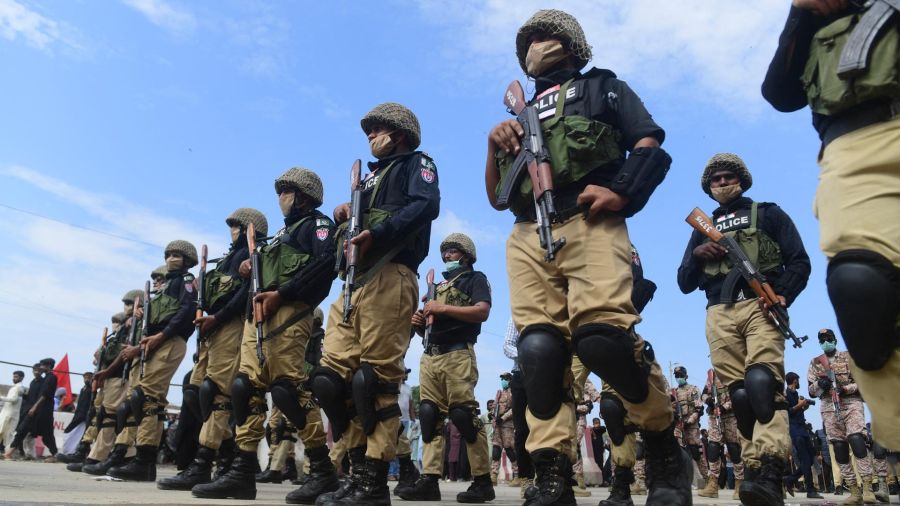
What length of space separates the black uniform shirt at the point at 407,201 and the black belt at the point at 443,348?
2078 millimetres

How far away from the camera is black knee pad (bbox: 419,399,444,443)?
20.5 ft

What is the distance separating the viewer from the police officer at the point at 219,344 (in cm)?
541

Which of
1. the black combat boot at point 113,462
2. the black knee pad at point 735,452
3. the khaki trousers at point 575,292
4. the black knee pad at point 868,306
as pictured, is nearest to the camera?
the black knee pad at point 868,306

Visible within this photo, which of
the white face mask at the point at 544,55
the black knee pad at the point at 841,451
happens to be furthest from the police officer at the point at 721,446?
the white face mask at the point at 544,55

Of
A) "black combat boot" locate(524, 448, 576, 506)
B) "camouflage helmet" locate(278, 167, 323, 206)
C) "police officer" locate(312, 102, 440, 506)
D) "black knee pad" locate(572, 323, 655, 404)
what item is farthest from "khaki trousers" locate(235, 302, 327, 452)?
"black knee pad" locate(572, 323, 655, 404)

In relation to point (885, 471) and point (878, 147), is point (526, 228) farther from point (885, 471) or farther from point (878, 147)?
point (885, 471)

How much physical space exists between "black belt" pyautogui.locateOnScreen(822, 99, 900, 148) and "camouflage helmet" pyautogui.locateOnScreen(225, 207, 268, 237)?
540 centimetres

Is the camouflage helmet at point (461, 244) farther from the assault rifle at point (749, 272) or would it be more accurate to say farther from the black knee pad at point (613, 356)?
the black knee pad at point (613, 356)

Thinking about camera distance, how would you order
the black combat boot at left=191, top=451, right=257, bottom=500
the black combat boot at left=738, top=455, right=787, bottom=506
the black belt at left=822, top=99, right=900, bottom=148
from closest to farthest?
1. the black belt at left=822, top=99, right=900, bottom=148
2. the black combat boot at left=738, top=455, right=787, bottom=506
3. the black combat boot at left=191, top=451, right=257, bottom=500

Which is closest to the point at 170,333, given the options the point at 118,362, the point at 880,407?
the point at 118,362

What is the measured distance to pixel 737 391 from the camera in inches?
188

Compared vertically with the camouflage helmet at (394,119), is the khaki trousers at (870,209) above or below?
below

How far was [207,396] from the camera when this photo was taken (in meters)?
5.76

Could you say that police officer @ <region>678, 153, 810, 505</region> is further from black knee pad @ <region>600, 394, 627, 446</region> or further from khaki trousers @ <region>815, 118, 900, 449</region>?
khaki trousers @ <region>815, 118, 900, 449</region>
